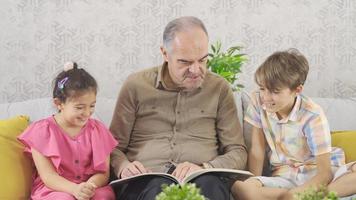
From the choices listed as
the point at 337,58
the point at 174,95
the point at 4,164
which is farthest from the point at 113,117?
the point at 337,58

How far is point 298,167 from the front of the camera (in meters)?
2.32

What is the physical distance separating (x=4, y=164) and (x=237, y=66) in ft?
3.91

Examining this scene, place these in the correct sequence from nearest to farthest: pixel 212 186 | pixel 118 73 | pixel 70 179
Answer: pixel 212 186, pixel 70 179, pixel 118 73

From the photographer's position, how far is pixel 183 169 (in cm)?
217

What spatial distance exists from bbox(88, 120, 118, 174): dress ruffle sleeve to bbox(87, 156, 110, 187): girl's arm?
2 cm

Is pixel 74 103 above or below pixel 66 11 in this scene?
below

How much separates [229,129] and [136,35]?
2.80ft

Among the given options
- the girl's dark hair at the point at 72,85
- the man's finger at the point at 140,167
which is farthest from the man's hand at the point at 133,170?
the girl's dark hair at the point at 72,85

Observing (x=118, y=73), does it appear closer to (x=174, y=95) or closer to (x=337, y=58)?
(x=174, y=95)

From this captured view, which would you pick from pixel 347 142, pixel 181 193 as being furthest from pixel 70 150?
pixel 347 142

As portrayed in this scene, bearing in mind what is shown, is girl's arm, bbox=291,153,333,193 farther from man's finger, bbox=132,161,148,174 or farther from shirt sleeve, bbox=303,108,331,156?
man's finger, bbox=132,161,148,174

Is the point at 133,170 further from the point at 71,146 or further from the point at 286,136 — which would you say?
the point at 286,136

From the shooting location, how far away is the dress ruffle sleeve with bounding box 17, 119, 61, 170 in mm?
2143

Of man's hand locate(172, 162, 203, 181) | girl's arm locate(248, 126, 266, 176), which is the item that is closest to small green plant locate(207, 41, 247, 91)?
girl's arm locate(248, 126, 266, 176)
